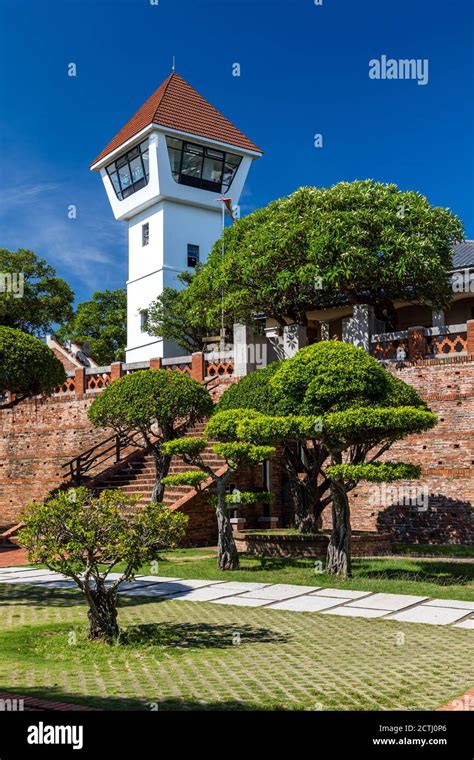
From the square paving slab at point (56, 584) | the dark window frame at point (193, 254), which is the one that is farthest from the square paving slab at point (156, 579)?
the dark window frame at point (193, 254)

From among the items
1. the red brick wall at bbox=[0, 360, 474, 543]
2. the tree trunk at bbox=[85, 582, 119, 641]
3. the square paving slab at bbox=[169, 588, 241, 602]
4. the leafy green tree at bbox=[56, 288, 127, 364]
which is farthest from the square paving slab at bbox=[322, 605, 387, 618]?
the leafy green tree at bbox=[56, 288, 127, 364]

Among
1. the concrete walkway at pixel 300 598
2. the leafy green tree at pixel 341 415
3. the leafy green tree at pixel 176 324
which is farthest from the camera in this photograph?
the leafy green tree at pixel 176 324

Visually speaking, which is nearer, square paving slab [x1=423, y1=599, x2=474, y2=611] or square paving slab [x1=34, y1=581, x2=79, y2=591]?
square paving slab [x1=423, y1=599, x2=474, y2=611]

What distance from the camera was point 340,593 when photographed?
11031 mm

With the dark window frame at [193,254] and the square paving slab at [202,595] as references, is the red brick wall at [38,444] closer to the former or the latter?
the dark window frame at [193,254]

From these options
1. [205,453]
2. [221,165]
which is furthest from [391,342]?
[221,165]

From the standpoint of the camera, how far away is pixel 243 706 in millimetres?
5441

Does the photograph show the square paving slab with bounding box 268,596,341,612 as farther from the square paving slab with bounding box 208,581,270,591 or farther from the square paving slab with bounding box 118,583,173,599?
the square paving slab with bounding box 118,583,173,599

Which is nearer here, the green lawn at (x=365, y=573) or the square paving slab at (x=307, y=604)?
the square paving slab at (x=307, y=604)

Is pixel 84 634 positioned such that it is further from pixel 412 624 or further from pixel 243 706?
pixel 412 624

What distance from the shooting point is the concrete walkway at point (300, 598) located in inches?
370

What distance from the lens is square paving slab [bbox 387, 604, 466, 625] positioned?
8992mm

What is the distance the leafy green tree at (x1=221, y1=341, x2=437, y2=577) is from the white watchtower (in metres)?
23.1

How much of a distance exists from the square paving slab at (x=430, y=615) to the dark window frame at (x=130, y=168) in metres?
31.1
